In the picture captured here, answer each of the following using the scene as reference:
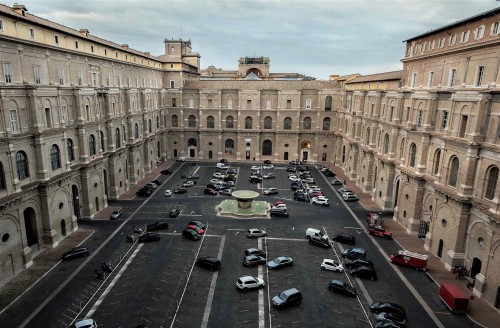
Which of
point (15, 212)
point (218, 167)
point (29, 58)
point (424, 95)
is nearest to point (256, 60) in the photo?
point (218, 167)

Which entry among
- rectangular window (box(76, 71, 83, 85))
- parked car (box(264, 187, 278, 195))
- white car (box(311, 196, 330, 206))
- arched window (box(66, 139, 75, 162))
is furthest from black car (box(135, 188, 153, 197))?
white car (box(311, 196, 330, 206))

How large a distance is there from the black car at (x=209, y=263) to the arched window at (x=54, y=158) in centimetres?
2343

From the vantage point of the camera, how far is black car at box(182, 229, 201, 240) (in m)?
45.3

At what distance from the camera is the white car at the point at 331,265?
3794cm

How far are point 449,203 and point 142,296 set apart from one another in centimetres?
3603

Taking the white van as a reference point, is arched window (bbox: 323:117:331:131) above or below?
above

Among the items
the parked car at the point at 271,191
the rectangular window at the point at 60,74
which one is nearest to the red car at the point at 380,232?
the parked car at the point at 271,191

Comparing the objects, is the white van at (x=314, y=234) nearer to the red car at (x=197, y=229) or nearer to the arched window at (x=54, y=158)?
the red car at (x=197, y=229)

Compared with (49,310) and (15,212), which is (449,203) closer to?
(49,310)

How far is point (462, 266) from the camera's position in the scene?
125ft

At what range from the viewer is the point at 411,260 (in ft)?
128

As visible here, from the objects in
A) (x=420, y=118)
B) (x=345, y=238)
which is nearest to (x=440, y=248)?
(x=345, y=238)

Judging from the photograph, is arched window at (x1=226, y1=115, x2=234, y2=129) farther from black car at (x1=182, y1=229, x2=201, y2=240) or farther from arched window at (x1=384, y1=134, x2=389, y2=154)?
black car at (x1=182, y1=229, x2=201, y2=240)

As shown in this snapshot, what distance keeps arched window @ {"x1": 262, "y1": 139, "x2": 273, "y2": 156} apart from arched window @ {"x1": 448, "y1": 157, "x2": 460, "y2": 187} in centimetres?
5692
